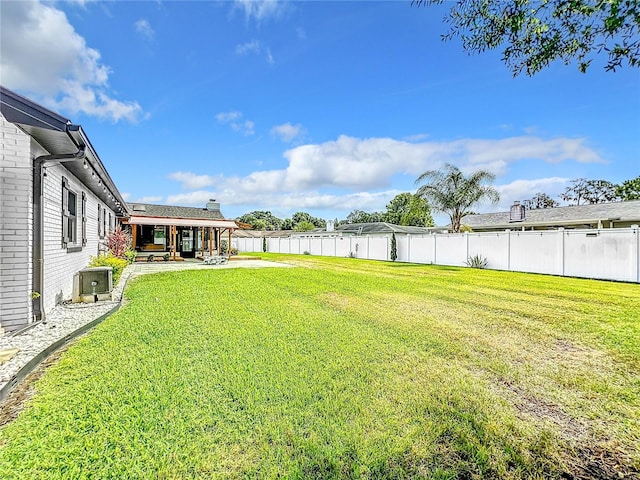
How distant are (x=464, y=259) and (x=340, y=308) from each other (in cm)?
1342

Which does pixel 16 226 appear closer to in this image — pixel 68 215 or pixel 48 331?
pixel 48 331

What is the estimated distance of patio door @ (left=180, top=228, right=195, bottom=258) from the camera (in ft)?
77.0

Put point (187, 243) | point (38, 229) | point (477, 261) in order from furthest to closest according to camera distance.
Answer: point (187, 243) → point (477, 261) → point (38, 229)

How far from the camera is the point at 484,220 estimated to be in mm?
32406

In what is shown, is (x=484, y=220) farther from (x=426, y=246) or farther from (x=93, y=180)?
(x=93, y=180)

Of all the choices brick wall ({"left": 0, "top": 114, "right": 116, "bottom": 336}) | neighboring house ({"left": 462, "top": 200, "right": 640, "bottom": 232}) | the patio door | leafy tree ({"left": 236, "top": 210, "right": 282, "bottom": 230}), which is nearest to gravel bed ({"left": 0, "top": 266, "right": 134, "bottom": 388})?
brick wall ({"left": 0, "top": 114, "right": 116, "bottom": 336})

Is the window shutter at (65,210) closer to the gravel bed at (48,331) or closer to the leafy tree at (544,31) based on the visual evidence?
the gravel bed at (48,331)

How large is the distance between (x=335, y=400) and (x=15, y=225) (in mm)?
5598

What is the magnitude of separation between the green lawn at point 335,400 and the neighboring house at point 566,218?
20.7 meters

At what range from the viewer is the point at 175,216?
26781 mm

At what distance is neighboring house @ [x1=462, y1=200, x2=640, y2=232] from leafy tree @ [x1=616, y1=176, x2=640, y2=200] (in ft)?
78.9

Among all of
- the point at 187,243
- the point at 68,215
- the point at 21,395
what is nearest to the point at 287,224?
the point at 187,243

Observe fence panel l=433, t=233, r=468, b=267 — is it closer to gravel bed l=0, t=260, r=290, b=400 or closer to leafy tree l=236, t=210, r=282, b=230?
gravel bed l=0, t=260, r=290, b=400

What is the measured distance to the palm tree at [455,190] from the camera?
21391mm
